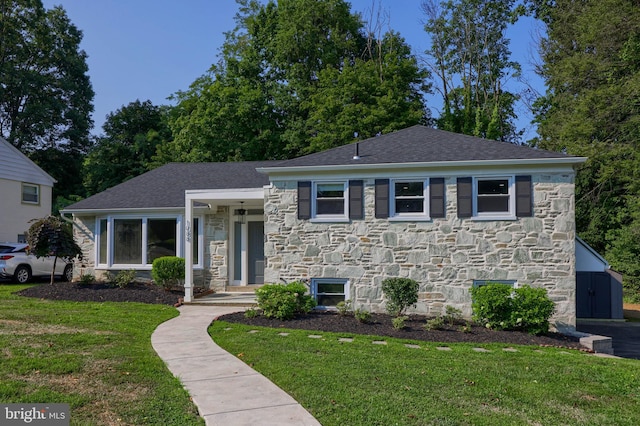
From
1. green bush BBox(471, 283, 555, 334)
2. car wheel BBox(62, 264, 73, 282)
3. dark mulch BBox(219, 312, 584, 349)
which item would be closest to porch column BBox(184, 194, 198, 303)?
dark mulch BBox(219, 312, 584, 349)

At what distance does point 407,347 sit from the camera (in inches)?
320

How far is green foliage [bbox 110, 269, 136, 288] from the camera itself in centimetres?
1407

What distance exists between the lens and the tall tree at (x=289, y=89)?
25.1 metres

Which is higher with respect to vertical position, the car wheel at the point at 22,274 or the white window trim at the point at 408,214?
the white window trim at the point at 408,214

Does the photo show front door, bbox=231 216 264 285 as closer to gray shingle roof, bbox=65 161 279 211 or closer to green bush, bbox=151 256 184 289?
gray shingle roof, bbox=65 161 279 211

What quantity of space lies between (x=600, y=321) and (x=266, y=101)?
68.5 ft

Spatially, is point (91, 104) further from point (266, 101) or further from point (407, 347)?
point (407, 347)

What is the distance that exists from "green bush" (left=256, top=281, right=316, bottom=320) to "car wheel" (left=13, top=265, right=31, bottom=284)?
10985 mm

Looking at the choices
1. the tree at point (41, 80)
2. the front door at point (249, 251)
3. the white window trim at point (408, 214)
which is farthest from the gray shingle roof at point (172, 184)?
the tree at point (41, 80)

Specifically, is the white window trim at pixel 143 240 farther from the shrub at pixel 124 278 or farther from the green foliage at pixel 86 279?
the green foliage at pixel 86 279

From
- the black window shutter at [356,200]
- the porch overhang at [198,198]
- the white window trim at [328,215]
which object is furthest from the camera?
the porch overhang at [198,198]

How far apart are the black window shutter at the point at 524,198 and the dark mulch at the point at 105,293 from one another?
9.22 m

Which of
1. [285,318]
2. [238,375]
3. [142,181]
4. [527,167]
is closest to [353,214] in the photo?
[285,318]

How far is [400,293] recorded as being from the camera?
35.0 feet
